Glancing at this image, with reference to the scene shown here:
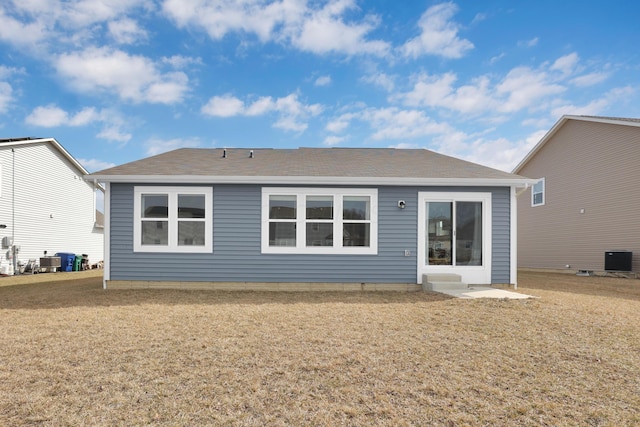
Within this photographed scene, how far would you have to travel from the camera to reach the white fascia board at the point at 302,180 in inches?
332

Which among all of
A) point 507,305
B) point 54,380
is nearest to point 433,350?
point 507,305

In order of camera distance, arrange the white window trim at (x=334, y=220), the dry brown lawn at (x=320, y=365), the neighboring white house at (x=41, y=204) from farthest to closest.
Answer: the neighboring white house at (x=41, y=204)
the white window trim at (x=334, y=220)
the dry brown lawn at (x=320, y=365)

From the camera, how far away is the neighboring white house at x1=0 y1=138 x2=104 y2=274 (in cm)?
1447

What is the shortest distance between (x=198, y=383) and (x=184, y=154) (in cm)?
899

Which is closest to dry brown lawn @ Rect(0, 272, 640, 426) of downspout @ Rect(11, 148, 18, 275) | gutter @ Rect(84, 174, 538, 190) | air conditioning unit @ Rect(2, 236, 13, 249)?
gutter @ Rect(84, 174, 538, 190)

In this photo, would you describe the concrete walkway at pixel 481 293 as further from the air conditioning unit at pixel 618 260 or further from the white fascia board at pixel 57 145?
the white fascia board at pixel 57 145

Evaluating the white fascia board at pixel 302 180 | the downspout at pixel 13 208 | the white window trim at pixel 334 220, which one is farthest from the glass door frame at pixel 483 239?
the downspout at pixel 13 208

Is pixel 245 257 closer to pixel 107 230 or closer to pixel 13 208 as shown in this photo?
pixel 107 230

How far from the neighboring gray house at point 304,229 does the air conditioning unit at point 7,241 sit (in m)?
9.59

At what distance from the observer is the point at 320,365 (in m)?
3.68

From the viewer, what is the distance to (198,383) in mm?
3230

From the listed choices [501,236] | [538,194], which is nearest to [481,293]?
[501,236]

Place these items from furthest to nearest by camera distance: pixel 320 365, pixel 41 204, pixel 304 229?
1. pixel 41 204
2. pixel 304 229
3. pixel 320 365

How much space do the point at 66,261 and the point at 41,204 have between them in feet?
9.86
